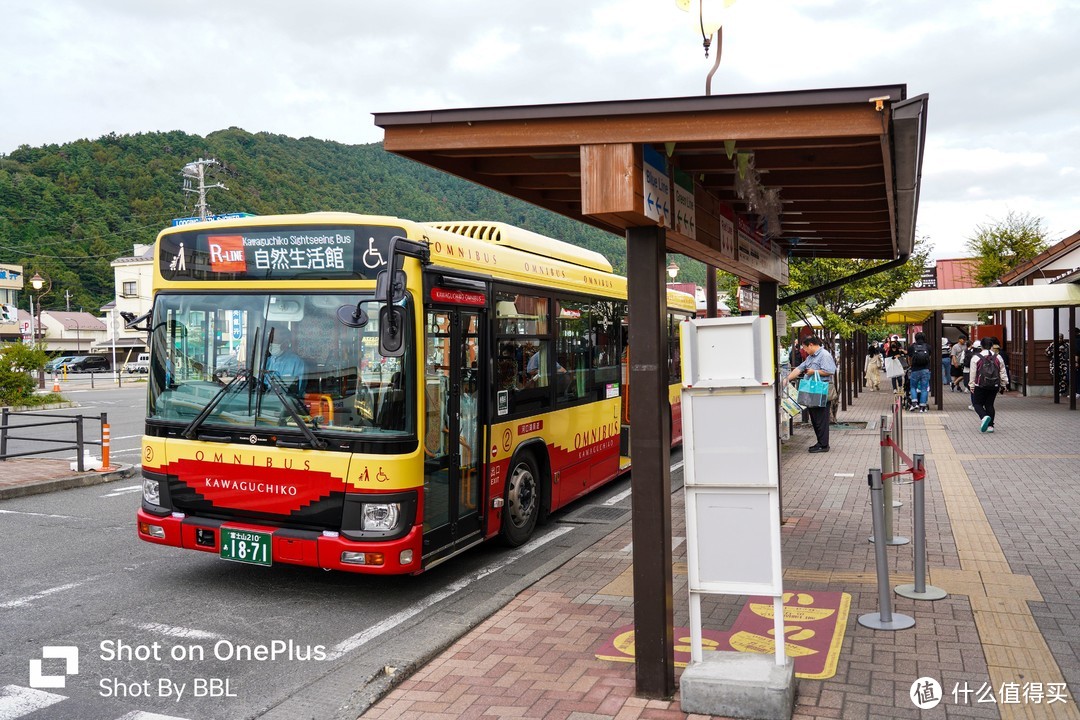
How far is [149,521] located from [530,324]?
377cm

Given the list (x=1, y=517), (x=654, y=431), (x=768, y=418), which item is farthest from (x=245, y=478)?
(x=1, y=517)

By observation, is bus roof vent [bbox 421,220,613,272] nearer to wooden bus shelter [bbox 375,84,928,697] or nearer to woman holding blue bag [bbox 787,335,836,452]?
wooden bus shelter [bbox 375,84,928,697]

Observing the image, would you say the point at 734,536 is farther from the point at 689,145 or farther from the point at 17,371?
the point at 17,371

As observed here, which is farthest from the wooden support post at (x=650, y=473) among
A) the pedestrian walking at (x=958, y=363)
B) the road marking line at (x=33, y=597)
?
the pedestrian walking at (x=958, y=363)

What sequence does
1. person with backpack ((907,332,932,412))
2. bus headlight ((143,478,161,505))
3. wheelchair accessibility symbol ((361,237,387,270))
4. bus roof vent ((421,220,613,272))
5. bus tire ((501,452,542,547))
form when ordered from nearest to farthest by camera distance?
1. wheelchair accessibility symbol ((361,237,387,270))
2. bus headlight ((143,478,161,505))
3. bus tire ((501,452,542,547))
4. bus roof vent ((421,220,613,272))
5. person with backpack ((907,332,932,412))

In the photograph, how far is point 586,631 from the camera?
557 centimetres

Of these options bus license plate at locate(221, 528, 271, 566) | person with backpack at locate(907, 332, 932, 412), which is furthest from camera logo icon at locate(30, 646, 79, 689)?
person with backpack at locate(907, 332, 932, 412)

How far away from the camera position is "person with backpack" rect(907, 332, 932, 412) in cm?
2108

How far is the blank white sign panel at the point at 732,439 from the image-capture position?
14.2 ft

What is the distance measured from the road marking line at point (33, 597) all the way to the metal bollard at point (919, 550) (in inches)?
251

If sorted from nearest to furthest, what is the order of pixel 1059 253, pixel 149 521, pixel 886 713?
pixel 886 713, pixel 149 521, pixel 1059 253

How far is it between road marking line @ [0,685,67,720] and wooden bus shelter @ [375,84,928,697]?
3.22 meters

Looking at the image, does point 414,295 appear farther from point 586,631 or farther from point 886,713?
point 886,713

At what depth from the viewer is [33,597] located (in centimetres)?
657
